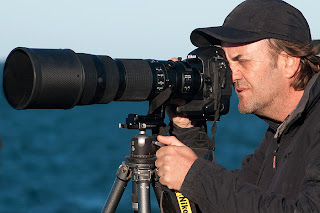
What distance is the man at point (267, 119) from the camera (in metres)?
2.88

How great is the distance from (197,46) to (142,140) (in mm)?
778

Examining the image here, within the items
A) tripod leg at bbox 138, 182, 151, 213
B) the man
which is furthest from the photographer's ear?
tripod leg at bbox 138, 182, 151, 213

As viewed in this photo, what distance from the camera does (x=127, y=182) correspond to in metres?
3.41

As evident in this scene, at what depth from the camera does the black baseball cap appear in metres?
3.40

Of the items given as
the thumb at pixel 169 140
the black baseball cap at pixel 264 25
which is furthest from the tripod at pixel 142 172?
the black baseball cap at pixel 264 25

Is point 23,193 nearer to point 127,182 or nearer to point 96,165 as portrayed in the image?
point 96,165

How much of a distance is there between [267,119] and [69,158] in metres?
28.5

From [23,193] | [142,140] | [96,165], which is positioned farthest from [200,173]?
[96,165]

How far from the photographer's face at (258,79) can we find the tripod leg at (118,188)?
0.73 metres

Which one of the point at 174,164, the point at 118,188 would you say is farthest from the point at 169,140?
the point at 118,188

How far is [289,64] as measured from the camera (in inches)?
139

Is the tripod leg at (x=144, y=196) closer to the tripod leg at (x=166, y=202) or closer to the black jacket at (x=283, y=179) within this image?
the tripod leg at (x=166, y=202)

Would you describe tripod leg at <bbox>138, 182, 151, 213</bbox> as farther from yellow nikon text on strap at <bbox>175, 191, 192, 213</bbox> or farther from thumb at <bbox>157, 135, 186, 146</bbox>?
thumb at <bbox>157, 135, 186, 146</bbox>

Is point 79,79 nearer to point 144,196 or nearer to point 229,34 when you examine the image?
point 144,196
